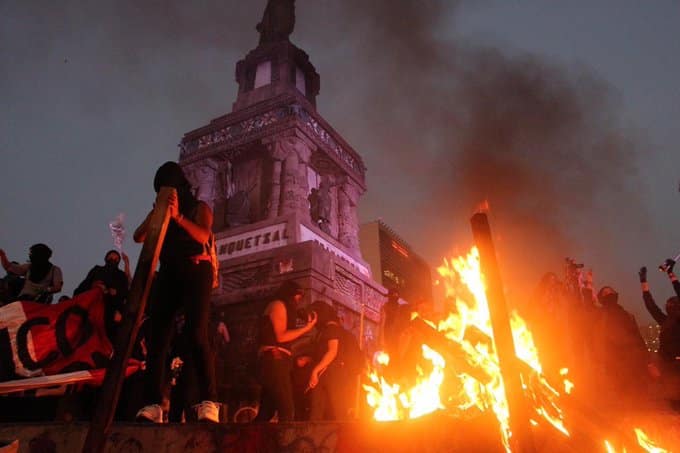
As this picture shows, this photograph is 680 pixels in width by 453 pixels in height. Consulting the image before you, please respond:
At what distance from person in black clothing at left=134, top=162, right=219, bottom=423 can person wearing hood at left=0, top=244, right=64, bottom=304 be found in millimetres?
4957

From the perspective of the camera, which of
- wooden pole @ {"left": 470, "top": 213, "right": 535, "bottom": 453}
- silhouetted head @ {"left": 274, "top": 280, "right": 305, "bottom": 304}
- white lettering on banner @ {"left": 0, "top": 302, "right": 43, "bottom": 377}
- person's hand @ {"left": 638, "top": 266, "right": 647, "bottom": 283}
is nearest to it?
wooden pole @ {"left": 470, "top": 213, "right": 535, "bottom": 453}

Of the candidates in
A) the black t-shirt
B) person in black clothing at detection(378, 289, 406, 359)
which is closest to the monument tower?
person in black clothing at detection(378, 289, 406, 359)

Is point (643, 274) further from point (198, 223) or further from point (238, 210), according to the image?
point (238, 210)

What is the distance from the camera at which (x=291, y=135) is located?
1953 cm

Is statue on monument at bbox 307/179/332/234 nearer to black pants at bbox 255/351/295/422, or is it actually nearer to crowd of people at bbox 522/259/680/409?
crowd of people at bbox 522/259/680/409

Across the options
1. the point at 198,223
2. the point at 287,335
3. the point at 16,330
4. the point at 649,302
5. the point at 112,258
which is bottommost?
the point at 287,335

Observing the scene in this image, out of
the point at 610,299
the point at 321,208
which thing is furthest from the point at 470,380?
the point at 321,208

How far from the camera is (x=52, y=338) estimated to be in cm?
556

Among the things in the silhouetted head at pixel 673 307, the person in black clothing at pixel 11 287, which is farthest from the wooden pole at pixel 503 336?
the person in black clothing at pixel 11 287

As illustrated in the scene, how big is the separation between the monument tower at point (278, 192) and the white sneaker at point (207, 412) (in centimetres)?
885

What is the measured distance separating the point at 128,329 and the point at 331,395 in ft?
11.8

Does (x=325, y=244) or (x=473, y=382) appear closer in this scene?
(x=473, y=382)

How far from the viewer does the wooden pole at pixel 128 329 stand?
2443 mm

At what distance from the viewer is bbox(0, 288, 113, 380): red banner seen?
17.2 feet
